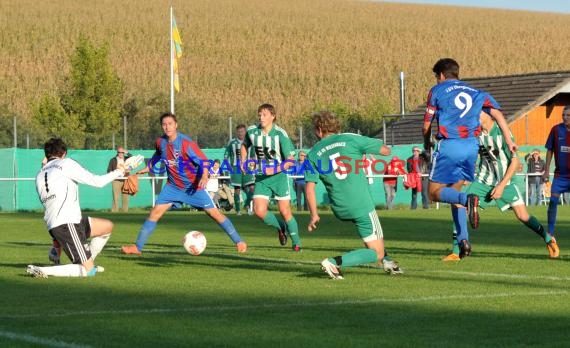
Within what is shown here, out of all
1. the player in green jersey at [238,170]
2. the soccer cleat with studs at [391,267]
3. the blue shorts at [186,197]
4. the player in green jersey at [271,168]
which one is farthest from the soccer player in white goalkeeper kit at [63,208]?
the player in green jersey at [238,170]

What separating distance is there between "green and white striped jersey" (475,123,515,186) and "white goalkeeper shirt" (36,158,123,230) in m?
5.03

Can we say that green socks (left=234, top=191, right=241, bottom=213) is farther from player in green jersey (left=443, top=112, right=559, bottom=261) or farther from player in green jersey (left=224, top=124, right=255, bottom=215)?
player in green jersey (left=443, top=112, right=559, bottom=261)

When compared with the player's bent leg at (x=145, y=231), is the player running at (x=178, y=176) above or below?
above

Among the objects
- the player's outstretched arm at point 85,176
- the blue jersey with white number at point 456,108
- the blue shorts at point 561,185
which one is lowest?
the blue shorts at point 561,185

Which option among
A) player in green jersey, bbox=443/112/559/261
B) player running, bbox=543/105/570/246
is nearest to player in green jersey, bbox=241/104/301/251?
player in green jersey, bbox=443/112/559/261

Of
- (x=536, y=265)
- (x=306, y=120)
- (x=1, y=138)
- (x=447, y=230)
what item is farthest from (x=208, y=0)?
(x=536, y=265)

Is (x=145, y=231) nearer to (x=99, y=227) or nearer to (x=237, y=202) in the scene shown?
(x=99, y=227)

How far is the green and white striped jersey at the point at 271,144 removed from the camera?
18203 mm

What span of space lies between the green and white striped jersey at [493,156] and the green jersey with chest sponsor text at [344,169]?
12.0 feet

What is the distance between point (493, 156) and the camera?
16.3 m

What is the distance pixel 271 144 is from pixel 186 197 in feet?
7.62

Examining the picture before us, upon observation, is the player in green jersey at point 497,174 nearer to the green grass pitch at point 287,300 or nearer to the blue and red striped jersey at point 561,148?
the green grass pitch at point 287,300

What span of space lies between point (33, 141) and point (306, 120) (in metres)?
31.5

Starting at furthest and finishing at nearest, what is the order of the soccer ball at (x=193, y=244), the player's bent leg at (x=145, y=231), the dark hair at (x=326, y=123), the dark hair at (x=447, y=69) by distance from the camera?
the player's bent leg at (x=145, y=231) < the soccer ball at (x=193, y=244) < the dark hair at (x=447, y=69) < the dark hair at (x=326, y=123)
